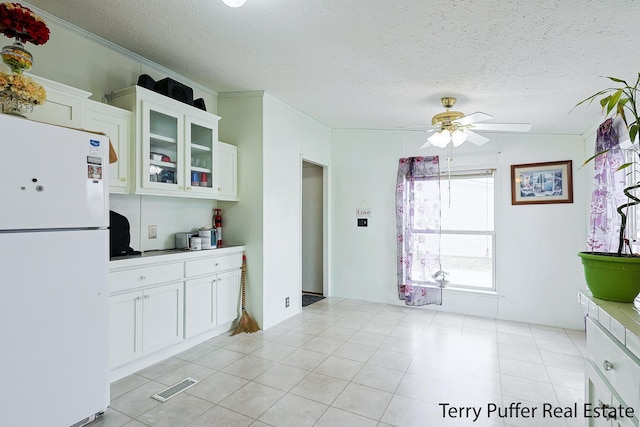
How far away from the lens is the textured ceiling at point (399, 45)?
187 centimetres

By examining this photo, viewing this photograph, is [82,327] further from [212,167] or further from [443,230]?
[443,230]

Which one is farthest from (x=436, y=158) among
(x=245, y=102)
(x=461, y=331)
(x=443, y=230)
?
(x=245, y=102)

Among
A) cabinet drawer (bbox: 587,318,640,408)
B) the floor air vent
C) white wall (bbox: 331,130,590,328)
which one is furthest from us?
white wall (bbox: 331,130,590,328)

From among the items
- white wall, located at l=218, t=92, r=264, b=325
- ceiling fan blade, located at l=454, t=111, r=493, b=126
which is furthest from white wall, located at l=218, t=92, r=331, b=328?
ceiling fan blade, located at l=454, t=111, r=493, b=126

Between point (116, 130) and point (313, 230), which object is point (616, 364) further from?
point (313, 230)

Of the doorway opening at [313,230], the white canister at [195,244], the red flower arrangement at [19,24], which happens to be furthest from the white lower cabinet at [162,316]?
the doorway opening at [313,230]

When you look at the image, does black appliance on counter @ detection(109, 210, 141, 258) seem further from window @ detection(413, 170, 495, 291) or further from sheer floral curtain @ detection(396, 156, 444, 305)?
window @ detection(413, 170, 495, 291)

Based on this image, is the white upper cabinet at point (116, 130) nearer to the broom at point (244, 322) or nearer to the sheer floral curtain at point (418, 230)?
the broom at point (244, 322)

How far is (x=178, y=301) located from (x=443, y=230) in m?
3.37

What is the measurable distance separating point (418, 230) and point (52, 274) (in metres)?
3.91

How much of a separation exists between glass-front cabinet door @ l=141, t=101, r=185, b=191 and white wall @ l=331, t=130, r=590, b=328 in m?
2.63

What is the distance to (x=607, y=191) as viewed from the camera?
2947 mm

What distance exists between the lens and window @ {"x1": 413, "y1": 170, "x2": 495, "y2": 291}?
4.21 meters

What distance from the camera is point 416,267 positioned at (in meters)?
4.54
